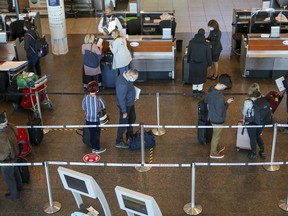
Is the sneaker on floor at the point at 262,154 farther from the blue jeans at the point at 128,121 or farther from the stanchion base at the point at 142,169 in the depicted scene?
the blue jeans at the point at 128,121

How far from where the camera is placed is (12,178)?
25.0ft

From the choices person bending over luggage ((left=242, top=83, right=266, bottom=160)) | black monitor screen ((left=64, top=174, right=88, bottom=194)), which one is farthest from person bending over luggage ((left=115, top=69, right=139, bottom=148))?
black monitor screen ((left=64, top=174, right=88, bottom=194))

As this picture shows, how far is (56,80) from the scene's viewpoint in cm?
1224

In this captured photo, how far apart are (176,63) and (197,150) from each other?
4.45 m

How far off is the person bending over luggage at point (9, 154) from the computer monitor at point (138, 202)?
2366mm

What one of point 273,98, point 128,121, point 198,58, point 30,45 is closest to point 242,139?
point 273,98

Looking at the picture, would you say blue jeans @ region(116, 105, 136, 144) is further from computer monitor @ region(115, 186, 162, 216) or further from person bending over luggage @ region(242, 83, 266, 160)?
computer monitor @ region(115, 186, 162, 216)

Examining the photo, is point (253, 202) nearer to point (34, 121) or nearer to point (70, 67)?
point (34, 121)

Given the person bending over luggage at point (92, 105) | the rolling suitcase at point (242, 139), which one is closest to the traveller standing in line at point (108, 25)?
the person bending over luggage at point (92, 105)

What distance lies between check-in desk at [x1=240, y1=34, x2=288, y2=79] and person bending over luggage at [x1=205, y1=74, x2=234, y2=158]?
3730 mm

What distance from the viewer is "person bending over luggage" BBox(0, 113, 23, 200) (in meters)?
7.22

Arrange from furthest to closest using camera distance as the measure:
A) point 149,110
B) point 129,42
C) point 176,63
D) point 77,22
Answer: point 77,22 → point 176,63 → point 129,42 → point 149,110

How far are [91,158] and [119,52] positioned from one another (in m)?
2.98

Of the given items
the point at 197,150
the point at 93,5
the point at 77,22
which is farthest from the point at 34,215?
the point at 93,5
